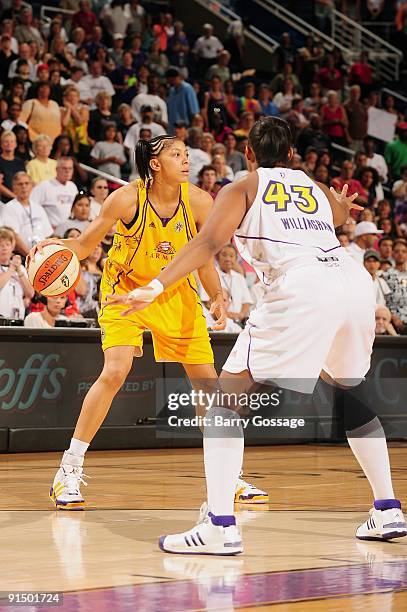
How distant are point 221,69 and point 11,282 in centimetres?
906

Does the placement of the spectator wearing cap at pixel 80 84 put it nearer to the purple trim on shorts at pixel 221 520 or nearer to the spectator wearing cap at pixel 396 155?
the spectator wearing cap at pixel 396 155

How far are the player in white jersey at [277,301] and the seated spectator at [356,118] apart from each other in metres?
14.7

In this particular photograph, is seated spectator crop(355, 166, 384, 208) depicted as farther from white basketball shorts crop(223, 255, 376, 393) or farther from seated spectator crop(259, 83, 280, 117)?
white basketball shorts crop(223, 255, 376, 393)

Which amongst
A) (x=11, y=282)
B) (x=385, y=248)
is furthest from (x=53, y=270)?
(x=385, y=248)

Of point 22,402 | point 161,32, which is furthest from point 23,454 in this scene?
point 161,32

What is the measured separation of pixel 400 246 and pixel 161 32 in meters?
6.42

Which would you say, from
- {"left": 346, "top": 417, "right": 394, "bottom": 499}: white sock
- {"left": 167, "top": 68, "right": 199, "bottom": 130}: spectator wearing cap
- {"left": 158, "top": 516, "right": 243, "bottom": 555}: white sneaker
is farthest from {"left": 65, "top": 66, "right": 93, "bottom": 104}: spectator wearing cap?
{"left": 158, "top": 516, "right": 243, "bottom": 555}: white sneaker

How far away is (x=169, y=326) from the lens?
716 centimetres

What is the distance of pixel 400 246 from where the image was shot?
1508 centimetres

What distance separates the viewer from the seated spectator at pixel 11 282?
436 inches

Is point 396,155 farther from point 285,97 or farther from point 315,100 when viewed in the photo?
point 285,97

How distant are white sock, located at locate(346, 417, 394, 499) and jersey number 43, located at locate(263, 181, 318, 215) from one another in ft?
3.49

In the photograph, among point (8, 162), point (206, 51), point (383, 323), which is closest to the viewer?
point (383, 323)

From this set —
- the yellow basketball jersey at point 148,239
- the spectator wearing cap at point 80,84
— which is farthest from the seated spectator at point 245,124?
the yellow basketball jersey at point 148,239
